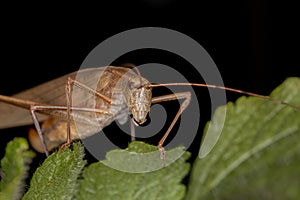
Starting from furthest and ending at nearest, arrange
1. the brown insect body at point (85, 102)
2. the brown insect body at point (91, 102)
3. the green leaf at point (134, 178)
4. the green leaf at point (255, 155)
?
1. the brown insect body at point (91, 102)
2. the brown insect body at point (85, 102)
3. the green leaf at point (134, 178)
4. the green leaf at point (255, 155)

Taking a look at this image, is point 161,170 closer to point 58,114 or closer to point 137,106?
point 137,106

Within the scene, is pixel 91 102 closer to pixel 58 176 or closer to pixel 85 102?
pixel 85 102

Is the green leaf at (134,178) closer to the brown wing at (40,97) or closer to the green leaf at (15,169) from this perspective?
the green leaf at (15,169)

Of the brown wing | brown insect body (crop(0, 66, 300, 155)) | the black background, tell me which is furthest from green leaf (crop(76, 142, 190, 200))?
the black background

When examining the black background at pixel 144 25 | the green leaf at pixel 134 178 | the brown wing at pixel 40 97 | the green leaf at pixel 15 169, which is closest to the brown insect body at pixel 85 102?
the brown wing at pixel 40 97

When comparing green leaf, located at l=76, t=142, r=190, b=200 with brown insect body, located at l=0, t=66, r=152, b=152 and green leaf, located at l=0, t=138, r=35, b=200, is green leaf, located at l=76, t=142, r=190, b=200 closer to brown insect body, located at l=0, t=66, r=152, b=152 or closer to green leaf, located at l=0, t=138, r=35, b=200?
green leaf, located at l=0, t=138, r=35, b=200

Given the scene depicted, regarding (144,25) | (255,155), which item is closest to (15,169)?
(255,155)

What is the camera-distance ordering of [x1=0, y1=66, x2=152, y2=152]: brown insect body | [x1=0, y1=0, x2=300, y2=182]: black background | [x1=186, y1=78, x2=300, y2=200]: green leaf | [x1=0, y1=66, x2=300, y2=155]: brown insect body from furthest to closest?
[x1=0, y1=0, x2=300, y2=182]: black background, [x1=0, y1=66, x2=152, y2=152]: brown insect body, [x1=0, y1=66, x2=300, y2=155]: brown insect body, [x1=186, y1=78, x2=300, y2=200]: green leaf
